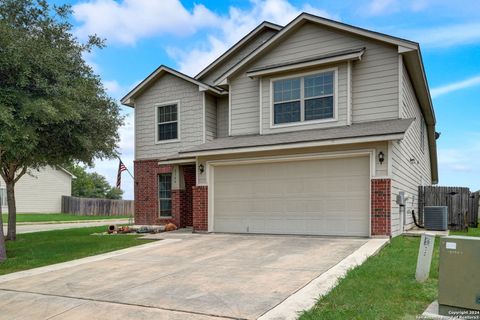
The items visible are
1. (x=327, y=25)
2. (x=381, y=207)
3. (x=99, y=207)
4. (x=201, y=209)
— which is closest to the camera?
(x=381, y=207)

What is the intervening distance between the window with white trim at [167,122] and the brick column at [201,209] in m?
3.87

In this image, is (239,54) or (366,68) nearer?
(366,68)

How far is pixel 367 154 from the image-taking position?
1154 centimetres

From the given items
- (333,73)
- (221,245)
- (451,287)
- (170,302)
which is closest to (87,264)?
(221,245)

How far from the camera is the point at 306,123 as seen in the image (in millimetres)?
13664

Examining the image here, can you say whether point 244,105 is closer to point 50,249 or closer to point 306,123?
point 306,123

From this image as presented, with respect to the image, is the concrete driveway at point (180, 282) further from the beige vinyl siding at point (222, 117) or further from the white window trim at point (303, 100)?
the beige vinyl siding at point (222, 117)

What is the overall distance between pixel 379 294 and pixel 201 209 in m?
9.04

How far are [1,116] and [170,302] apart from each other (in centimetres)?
543

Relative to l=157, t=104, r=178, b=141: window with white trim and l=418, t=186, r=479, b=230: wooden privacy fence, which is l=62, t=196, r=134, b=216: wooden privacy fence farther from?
l=418, t=186, r=479, b=230: wooden privacy fence

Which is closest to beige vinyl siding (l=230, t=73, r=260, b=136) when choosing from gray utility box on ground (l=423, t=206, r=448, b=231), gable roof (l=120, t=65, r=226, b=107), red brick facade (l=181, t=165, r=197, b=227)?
gable roof (l=120, t=65, r=226, b=107)

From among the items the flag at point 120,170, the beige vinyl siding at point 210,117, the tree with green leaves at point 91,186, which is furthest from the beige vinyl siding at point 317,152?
the tree with green leaves at point 91,186

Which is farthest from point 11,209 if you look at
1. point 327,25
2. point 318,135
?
point 327,25

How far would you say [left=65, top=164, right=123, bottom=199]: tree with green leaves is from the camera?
197 ft
